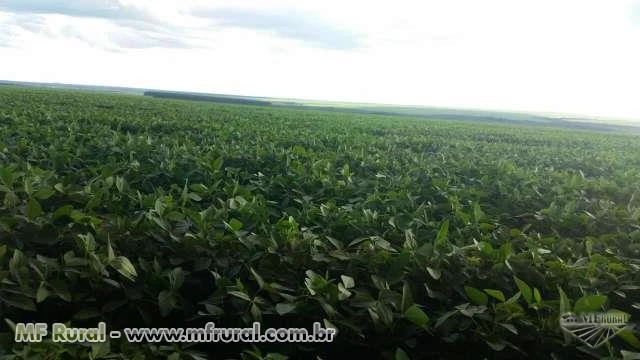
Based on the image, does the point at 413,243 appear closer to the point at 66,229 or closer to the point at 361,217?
the point at 361,217

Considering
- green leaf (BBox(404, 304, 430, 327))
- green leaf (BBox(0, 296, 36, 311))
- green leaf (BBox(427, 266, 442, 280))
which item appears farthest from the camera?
green leaf (BBox(427, 266, 442, 280))

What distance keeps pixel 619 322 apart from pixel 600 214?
243 centimetres

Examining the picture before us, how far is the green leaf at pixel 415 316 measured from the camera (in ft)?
6.23

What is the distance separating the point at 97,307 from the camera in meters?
2.07

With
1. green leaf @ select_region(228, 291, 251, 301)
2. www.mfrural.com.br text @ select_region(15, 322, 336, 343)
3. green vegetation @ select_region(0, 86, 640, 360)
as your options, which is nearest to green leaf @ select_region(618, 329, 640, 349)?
green vegetation @ select_region(0, 86, 640, 360)

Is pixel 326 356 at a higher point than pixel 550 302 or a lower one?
lower

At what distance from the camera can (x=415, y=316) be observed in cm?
191

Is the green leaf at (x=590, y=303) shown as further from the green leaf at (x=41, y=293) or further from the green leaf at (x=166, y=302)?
the green leaf at (x=41, y=293)

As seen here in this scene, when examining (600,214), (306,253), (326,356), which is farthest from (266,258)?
(600,214)

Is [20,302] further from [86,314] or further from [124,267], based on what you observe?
[124,267]

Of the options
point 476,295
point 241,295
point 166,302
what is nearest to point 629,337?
point 476,295

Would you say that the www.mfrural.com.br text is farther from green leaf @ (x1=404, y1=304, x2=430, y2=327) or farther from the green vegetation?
green leaf @ (x1=404, y1=304, x2=430, y2=327)

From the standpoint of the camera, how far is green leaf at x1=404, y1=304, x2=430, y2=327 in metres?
1.90

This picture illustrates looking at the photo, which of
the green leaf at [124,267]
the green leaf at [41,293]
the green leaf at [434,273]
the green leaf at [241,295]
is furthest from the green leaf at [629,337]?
the green leaf at [41,293]
